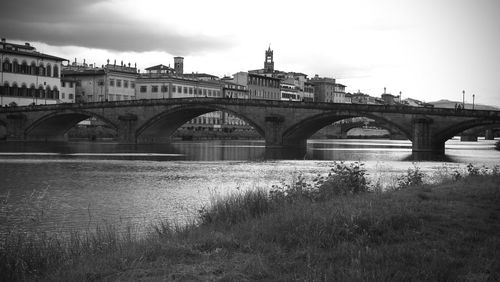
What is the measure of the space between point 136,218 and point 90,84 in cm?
11425

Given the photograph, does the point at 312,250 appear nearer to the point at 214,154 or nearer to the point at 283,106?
the point at 214,154

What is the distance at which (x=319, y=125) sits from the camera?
278ft

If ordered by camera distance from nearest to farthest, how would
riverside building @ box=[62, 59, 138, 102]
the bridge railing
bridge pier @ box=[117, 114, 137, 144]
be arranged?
the bridge railing → bridge pier @ box=[117, 114, 137, 144] → riverside building @ box=[62, 59, 138, 102]

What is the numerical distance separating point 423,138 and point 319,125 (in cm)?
1917

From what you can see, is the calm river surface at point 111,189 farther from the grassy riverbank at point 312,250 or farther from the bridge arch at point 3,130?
the bridge arch at point 3,130

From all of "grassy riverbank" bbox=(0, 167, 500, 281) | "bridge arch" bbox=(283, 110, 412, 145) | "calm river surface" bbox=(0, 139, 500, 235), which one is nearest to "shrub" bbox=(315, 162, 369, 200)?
"grassy riverbank" bbox=(0, 167, 500, 281)

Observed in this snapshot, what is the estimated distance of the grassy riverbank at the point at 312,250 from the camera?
9.25 m

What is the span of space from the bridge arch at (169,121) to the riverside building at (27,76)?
27.9 meters

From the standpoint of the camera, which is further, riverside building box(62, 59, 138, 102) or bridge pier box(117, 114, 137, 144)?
riverside building box(62, 59, 138, 102)

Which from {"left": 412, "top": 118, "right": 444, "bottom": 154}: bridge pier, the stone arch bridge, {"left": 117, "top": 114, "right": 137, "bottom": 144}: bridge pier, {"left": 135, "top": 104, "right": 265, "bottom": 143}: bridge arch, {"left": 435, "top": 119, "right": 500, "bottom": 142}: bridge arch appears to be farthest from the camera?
{"left": 117, "top": 114, "right": 137, "bottom": 144}: bridge pier

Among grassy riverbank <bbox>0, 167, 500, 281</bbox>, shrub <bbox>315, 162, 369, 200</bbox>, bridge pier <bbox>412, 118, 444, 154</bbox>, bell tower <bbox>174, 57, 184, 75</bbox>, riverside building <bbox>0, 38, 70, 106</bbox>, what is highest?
bell tower <bbox>174, 57, 184, 75</bbox>

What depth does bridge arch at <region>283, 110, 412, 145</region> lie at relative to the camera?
7294 cm

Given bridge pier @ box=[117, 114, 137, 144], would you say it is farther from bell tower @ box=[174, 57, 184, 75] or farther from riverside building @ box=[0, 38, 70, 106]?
bell tower @ box=[174, 57, 184, 75]

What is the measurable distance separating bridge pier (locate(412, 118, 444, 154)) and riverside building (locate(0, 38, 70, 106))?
7221cm
